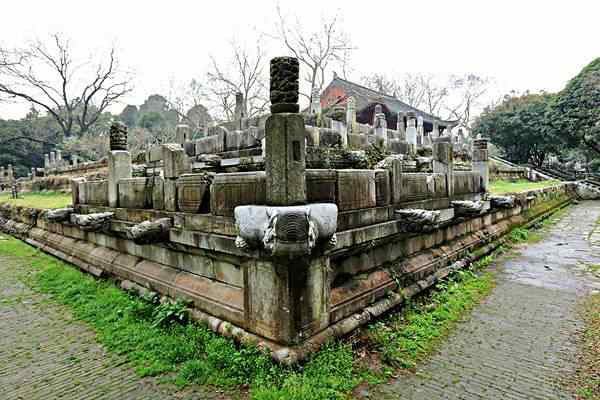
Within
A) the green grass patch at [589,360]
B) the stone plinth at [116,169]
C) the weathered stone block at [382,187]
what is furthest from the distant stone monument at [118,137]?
the green grass patch at [589,360]

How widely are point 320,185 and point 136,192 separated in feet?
8.97

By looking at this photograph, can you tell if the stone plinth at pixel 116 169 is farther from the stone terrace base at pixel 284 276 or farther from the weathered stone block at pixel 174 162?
the weathered stone block at pixel 174 162

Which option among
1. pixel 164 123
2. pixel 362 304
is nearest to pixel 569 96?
pixel 362 304

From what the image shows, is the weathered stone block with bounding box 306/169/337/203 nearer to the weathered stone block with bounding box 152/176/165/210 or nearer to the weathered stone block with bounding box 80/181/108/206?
the weathered stone block with bounding box 152/176/165/210

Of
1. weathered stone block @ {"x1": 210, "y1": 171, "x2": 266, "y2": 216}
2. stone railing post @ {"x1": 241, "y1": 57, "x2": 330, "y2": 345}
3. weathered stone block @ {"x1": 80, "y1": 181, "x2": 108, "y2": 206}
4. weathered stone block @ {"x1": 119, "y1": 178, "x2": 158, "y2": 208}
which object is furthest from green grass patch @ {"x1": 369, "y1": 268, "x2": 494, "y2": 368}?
weathered stone block @ {"x1": 80, "y1": 181, "x2": 108, "y2": 206}

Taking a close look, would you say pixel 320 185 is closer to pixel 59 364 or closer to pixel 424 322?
pixel 424 322

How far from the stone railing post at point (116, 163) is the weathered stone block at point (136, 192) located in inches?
5.8

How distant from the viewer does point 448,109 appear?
48.0 m

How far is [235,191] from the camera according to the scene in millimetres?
2916

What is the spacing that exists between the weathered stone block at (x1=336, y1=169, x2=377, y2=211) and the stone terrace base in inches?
9.7

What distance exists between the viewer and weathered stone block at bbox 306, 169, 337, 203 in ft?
9.27

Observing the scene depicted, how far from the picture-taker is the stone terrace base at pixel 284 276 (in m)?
2.55

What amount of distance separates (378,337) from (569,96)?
26.6 meters

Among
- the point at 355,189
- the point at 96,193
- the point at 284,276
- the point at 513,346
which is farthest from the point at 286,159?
the point at 96,193
